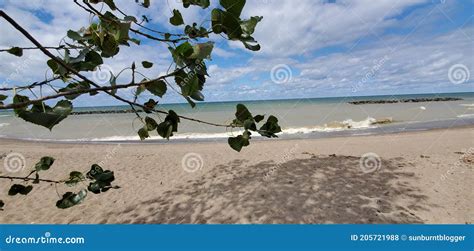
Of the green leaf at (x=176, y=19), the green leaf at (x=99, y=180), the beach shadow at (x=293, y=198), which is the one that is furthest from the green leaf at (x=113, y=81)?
the beach shadow at (x=293, y=198)

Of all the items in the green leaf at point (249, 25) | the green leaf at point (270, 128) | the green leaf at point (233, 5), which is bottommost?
the green leaf at point (270, 128)

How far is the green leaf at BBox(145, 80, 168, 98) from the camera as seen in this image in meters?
0.89

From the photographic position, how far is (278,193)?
5.43 meters

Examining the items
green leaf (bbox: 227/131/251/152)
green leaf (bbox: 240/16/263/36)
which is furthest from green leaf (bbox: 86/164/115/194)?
green leaf (bbox: 240/16/263/36)

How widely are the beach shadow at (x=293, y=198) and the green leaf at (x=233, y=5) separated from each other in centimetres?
411

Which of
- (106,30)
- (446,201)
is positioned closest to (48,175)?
(106,30)

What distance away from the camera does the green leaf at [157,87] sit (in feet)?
2.91

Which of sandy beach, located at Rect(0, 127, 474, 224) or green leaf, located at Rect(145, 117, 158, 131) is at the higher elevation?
sandy beach, located at Rect(0, 127, 474, 224)

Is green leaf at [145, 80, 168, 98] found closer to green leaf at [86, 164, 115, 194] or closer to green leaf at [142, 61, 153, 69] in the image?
green leaf at [142, 61, 153, 69]

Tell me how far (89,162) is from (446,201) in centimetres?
1025

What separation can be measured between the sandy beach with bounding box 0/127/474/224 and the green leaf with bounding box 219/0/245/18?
4112 mm

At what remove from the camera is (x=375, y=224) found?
13.7 ft

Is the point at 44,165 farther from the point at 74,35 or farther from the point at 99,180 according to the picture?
the point at 74,35

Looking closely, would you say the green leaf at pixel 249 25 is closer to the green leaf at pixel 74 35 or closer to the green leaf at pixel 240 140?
the green leaf at pixel 240 140
